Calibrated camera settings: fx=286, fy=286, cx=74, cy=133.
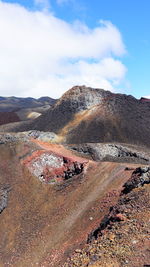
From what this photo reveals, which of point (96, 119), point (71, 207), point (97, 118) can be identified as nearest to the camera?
point (71, 207)

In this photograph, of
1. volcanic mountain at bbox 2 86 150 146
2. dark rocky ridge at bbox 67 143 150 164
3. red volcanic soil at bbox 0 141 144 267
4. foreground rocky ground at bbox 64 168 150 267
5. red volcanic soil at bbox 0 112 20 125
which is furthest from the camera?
red volcanic soil at bbox 0 112 20 125

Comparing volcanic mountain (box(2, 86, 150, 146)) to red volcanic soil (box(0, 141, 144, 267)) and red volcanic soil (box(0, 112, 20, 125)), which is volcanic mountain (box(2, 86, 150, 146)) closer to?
red volcanic soil (box(0, 141, 144, 267))

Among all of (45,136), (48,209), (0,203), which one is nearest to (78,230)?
(48,209)

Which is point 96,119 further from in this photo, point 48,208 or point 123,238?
point 123,238

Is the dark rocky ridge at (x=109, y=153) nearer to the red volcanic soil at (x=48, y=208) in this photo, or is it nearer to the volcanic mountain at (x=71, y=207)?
the volcanic mountain at (x=71, y=207)

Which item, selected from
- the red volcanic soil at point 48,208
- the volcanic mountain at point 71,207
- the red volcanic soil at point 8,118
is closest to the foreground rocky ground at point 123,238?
the volcanic mountain at point 71,207

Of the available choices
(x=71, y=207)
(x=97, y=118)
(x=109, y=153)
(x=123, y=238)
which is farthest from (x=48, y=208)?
(x=97, y=118)

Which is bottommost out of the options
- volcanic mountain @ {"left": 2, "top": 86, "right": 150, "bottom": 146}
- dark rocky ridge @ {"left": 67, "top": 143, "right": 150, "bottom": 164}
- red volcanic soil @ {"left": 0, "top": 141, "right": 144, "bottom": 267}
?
red volcanic soil @ {"left": 0, "top": 141, "right": 144, "bottom": 267}

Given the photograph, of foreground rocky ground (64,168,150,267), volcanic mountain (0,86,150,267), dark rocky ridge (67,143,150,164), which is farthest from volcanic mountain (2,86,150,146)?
foreground rocky ground (64,168,150,267)
